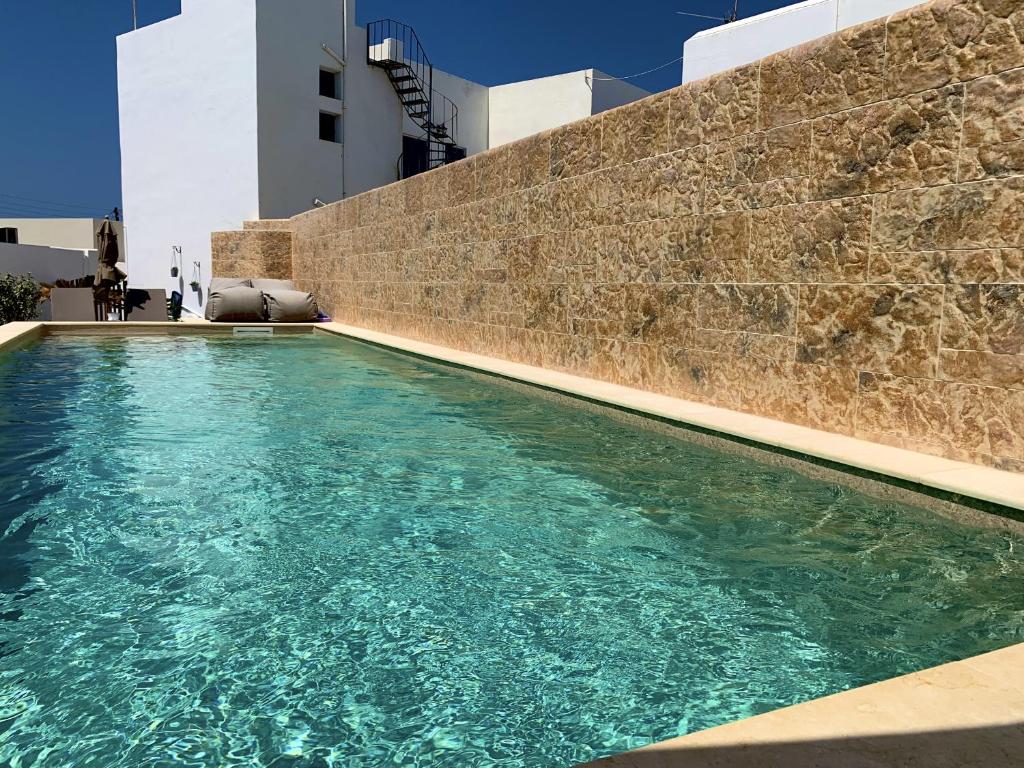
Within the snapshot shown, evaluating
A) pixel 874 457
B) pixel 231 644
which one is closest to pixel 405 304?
pixel 874 457

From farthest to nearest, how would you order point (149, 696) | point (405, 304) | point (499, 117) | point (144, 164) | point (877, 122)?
point (499, 117)
point (144, 164)
point (405, 304)
point (877, 122)
point (149, 696)

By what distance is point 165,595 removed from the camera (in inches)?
96.3

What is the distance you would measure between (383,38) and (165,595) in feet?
82.8

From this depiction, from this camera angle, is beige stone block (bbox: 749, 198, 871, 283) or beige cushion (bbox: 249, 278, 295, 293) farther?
beige cushion (bbox: 249, 278, 295, 293)

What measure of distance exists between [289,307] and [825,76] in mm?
12208

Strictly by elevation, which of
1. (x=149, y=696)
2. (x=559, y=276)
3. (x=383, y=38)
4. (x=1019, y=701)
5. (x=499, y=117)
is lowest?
(x=149, y=696)

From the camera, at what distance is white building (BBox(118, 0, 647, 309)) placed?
21203mm

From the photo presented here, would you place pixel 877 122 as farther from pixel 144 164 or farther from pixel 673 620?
pixel 144 164

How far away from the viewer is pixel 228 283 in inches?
625

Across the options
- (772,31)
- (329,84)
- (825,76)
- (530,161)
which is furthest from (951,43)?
(329,84)

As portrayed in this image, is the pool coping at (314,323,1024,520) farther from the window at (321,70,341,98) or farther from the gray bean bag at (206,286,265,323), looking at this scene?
the window at (321,70,341,98)

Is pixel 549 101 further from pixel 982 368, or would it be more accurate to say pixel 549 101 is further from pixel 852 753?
pixel 852 753

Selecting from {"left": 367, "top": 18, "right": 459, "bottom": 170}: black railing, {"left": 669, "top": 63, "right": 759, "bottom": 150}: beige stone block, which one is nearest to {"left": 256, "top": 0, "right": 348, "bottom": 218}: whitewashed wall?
{"left": 367, "top": 18, "right": 459, "bottom": 170}: black railing

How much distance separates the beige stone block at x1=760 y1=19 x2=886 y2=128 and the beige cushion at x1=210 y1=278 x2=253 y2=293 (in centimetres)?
1308
